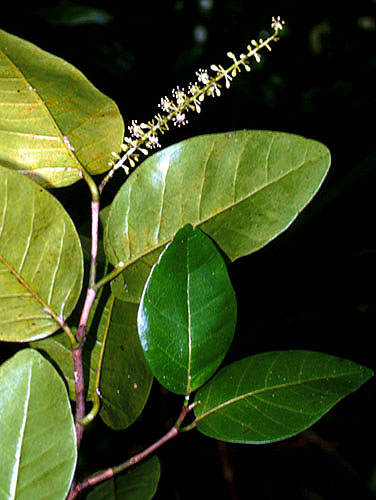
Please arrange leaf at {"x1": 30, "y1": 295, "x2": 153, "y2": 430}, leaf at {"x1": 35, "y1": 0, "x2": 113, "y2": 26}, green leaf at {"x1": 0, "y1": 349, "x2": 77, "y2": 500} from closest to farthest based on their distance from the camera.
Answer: green leaf at {"x1": 0, "y1": 349, "x2": 77, "y2": 500} < leaf at {"x1": 30, "y1": 295, "x2": 153, "y2": 430} < leaf at {"x1": 35, "y1": 0, "x2": 113, "y2": 26}

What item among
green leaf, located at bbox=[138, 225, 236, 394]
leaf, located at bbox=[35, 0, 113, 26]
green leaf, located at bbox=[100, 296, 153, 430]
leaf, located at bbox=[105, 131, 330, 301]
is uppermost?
leaf, located at bbox=[35, 0, 113, 26]

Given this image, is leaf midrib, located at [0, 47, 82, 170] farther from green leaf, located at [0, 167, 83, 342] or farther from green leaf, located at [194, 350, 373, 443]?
green leaf, located at [194, 350, 373, 443]

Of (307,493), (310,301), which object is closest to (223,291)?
(310,301)

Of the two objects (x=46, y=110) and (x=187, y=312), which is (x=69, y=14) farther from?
(x=187, y=312)

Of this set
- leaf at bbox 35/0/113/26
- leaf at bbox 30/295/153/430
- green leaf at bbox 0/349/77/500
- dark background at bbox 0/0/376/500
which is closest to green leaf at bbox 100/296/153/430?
leaf at bbox 30/295/153/430

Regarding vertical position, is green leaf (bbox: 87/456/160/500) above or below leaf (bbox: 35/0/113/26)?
below

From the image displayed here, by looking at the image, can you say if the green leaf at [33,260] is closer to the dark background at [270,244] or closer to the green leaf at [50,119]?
the green leaf at [50,119]

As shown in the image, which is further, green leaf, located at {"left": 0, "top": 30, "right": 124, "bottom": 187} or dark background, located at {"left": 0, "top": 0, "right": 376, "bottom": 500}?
dark background, located at {"left": 0, "top": 0, "right": 376, "bottom": 500}
